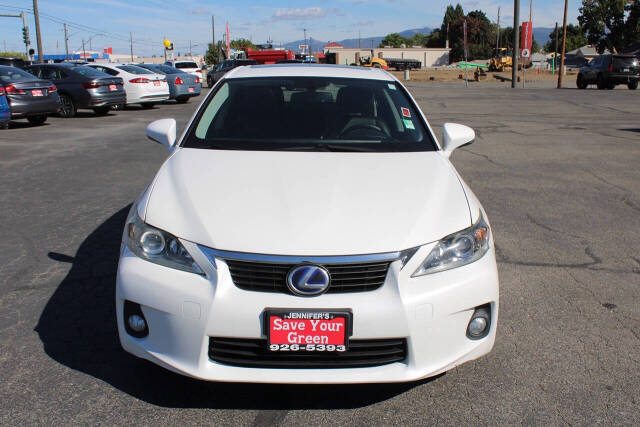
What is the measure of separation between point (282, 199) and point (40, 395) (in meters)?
1.48

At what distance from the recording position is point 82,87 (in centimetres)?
1697

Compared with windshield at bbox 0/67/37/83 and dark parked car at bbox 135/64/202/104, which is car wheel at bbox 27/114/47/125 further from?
dark parked car at bbox 135/64/202/104

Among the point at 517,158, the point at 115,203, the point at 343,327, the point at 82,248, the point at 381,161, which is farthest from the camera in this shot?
the point at 517,158

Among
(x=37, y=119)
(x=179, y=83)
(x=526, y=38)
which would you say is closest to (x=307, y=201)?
(x=37, y=119)

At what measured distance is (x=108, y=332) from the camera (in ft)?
11.9

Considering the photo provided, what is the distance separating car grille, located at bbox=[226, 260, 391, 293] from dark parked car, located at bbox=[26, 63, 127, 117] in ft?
51.8

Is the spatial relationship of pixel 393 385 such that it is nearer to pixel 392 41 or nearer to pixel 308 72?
pixel 308 72

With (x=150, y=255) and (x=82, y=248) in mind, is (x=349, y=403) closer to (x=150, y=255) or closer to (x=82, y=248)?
(x=150, y=255)

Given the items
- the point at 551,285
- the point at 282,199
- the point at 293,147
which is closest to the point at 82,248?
the point at 293,147

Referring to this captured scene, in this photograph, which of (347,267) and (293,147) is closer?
(347,267)

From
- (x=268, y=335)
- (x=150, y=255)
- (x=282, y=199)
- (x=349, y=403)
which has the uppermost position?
(x=282, y=199)

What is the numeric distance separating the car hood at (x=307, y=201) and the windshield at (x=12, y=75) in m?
12.5

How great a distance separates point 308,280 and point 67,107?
16792 mm

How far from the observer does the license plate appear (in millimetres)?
2574
